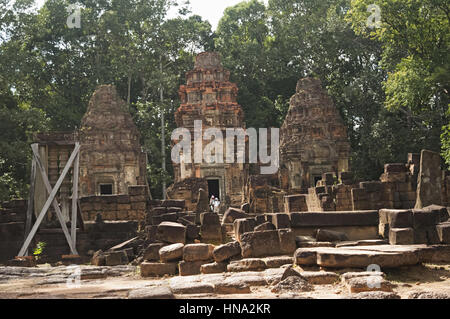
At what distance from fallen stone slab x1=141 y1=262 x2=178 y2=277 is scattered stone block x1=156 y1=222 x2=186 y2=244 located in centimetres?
101

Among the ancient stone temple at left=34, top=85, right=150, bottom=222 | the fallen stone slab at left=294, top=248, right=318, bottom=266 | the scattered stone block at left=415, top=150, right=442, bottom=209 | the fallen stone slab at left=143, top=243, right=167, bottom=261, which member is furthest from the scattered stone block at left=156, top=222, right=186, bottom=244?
the ancient stone temple at left=34, top=85, right=150, bottom=222

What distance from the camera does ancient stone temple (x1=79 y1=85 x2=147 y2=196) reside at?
85.4ft

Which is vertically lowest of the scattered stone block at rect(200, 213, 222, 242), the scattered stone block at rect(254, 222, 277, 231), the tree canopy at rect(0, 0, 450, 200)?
the scattered stone block at rect(200, 213, 222, 242)

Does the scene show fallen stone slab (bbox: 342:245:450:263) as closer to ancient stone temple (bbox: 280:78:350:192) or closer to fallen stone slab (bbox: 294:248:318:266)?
fallen stone slab (bbox: 294:248:318:266)

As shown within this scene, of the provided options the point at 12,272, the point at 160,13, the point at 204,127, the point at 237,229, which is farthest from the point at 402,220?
the point at 160,13

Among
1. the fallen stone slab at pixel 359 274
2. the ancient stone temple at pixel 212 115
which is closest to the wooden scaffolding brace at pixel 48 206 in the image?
the fallen stone slab at pixel 359 274

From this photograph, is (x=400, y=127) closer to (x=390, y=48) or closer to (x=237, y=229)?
(x=390, y=48)

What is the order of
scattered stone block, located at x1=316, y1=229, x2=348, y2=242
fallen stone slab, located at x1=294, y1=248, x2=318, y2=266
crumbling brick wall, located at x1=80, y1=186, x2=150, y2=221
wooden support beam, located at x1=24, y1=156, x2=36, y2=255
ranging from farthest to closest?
crumbling brick wall, located at x1=80, y1=186, x2=150, y2=221, wooden support beam, located at x1=24, y1=156, x2=36, y2=255, scattered stone block, located at x1=316, y1=229, x2=348, y2=242, fallen stone slab, located at x1=294, y1=248, x2=318, y2=266

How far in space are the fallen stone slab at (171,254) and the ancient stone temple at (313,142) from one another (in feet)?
61.5

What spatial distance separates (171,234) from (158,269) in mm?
1159

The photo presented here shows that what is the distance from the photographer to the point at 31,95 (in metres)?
29.3

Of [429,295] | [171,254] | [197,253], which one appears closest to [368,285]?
[429,295]

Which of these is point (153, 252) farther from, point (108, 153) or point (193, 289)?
point (108, 153)

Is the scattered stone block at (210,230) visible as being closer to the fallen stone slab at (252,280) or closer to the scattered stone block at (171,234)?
the scattered stone block at (171,234)
